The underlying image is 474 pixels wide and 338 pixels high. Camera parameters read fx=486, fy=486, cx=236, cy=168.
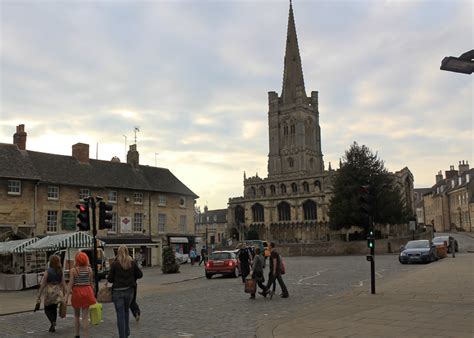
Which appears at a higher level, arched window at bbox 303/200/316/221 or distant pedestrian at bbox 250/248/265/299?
arched window at bbox 303/200/316/221

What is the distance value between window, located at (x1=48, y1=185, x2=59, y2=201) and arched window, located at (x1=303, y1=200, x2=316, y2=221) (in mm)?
69035

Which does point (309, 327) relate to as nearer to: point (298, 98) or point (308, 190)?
point (308, 190)

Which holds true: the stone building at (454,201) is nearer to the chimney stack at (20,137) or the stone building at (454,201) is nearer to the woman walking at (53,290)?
the chimney stack at (20,137)

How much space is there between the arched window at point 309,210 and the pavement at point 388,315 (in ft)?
279

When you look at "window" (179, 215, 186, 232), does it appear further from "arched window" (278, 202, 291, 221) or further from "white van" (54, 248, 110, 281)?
"arched window" (278, 202, 291, 221)

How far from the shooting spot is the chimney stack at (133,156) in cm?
4750

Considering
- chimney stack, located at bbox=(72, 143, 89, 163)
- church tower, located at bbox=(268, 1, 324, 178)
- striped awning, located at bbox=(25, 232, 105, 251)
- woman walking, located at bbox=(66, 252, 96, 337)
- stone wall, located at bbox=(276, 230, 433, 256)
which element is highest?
church tower, located at bbox=(268, 1, 324, 178)

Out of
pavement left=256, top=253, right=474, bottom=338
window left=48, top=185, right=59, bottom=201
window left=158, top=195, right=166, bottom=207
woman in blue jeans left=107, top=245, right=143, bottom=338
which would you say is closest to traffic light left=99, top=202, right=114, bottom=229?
pavement left=256, top=253, right=474, bottom=338

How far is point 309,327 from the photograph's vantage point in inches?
372

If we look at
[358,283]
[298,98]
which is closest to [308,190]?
[298,98]

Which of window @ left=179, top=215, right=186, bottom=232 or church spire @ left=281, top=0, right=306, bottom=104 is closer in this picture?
window @ left=179, top=215, right=186, bottom=232

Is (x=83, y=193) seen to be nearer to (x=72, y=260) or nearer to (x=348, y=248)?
(x=72, y=260)

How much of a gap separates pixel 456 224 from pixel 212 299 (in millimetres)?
78585

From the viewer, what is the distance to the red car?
83.4 ft
